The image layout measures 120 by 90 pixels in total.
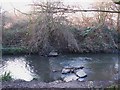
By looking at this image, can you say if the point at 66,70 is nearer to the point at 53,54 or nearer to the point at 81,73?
the point at 81,73

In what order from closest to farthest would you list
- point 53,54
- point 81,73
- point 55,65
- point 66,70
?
point 81,73
point 66,70
point 55,65
point 53,54

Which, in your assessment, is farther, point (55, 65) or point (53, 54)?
point (53, 54)

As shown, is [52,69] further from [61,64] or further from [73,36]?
[73,36]

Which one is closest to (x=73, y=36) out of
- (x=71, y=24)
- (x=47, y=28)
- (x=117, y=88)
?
(x=71, y=24)

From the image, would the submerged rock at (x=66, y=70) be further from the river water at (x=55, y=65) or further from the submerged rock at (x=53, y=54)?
the submerged rock at (x=53, y=54)

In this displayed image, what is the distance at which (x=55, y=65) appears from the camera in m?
6.65

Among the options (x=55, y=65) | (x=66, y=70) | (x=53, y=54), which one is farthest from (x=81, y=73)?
(x=53, y=54)

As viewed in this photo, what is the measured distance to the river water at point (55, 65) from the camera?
229 inches

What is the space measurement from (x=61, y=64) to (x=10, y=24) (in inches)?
84.9

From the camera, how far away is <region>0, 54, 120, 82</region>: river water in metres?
5.82

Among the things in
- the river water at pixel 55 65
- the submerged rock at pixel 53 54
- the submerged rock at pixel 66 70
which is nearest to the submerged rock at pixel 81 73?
the river water at pixel 55 65

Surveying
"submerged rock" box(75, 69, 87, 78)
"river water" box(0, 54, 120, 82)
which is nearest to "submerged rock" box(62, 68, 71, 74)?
"river water" box(0, 54, 120, 82)

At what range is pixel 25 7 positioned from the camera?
21.7 feet

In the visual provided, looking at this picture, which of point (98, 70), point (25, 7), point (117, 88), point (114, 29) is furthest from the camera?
point (114, 29)
